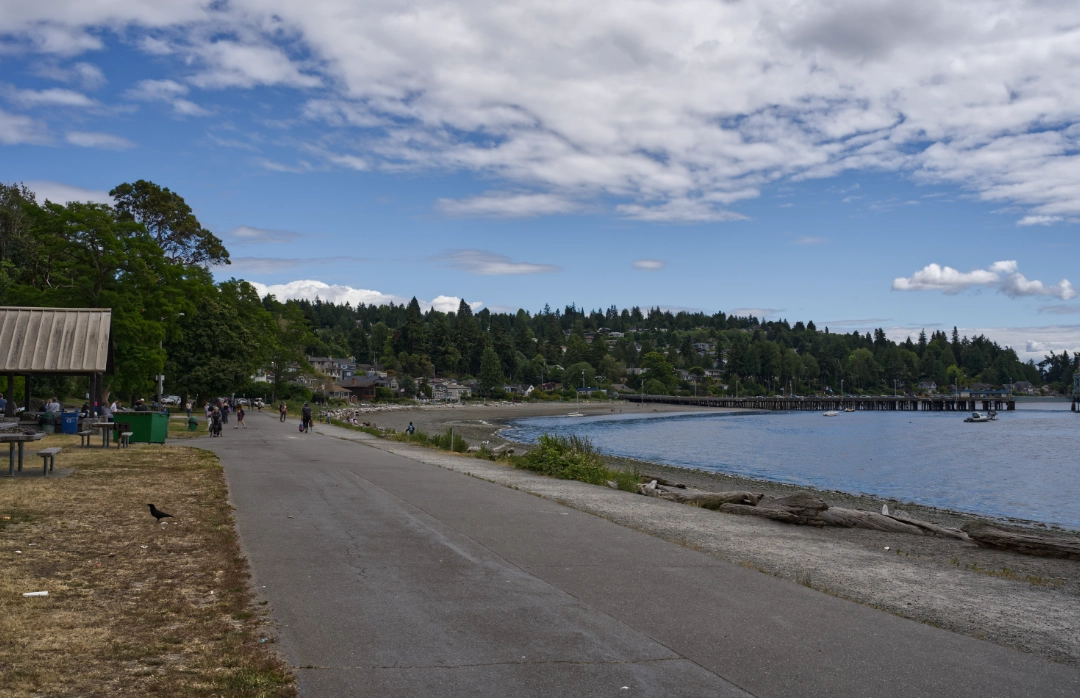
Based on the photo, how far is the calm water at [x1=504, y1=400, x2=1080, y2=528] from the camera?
3172 cm

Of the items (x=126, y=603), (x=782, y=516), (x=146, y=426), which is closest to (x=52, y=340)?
(x=146, y=426)

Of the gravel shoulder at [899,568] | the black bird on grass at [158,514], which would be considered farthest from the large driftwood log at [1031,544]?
the black bird on grass at [158,514]

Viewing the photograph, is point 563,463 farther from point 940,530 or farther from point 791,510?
point 940,530

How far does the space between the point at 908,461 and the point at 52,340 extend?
46.7 meters

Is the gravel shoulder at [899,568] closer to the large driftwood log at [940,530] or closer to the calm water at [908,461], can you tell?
the large driftwood log at [940,530]

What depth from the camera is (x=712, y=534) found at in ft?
38.4

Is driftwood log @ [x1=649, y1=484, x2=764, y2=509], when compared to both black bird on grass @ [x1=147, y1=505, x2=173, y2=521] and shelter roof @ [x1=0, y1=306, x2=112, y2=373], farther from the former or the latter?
shelter roof @ [x1=0, y1=306, x2=112, y2=373]

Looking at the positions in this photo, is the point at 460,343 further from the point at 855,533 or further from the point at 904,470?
the point at 855,533

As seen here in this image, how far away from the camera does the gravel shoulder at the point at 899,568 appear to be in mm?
7199

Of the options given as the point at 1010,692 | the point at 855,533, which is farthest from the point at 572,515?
the point at 1010,692

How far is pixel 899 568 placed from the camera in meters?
9.82

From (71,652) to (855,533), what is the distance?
13209 millimetres

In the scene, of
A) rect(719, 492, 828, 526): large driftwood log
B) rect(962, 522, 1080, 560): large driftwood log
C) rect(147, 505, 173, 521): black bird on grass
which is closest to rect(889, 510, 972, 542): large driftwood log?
rect(962, 522, 1080, 560): large driftwood log

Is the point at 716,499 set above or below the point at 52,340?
below
